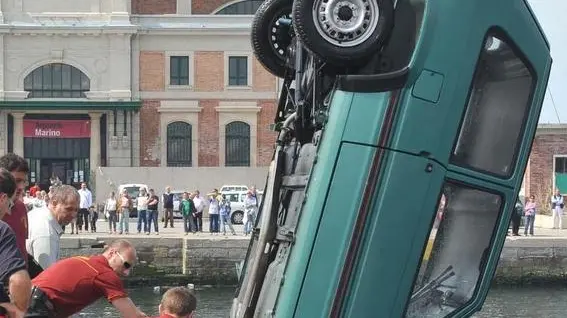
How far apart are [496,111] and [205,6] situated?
52.3 meters

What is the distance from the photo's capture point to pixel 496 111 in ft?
17.7

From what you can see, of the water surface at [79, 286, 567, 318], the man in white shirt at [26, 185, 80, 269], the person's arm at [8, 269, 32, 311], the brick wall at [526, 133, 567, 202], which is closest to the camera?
the person's arm at [8, 269, 32, 311]

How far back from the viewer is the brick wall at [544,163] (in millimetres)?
46094

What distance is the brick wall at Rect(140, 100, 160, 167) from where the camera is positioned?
5556 cm

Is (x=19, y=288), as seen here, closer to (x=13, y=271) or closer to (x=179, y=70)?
(x=13, y=271)

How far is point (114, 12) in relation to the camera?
5500cm

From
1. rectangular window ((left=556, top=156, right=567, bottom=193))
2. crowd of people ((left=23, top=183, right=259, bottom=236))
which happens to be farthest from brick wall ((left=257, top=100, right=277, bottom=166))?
crowd of people ((left=23, top=183, right=259, bottom=236))

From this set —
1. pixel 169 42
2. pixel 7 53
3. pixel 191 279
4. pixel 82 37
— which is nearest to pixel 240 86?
pixel 169 42

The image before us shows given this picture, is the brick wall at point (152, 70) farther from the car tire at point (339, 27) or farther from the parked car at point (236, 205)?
the car tire at point (339, 27)

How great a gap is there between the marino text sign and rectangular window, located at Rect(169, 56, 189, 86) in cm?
499

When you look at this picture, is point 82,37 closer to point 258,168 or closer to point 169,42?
point 169,42

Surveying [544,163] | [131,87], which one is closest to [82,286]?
[544,163]

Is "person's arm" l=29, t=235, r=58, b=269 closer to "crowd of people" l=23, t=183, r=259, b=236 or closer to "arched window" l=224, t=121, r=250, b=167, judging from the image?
"crowd of people" l=23, t=183, r=259, b=236

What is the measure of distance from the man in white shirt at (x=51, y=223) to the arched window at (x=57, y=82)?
159ft
